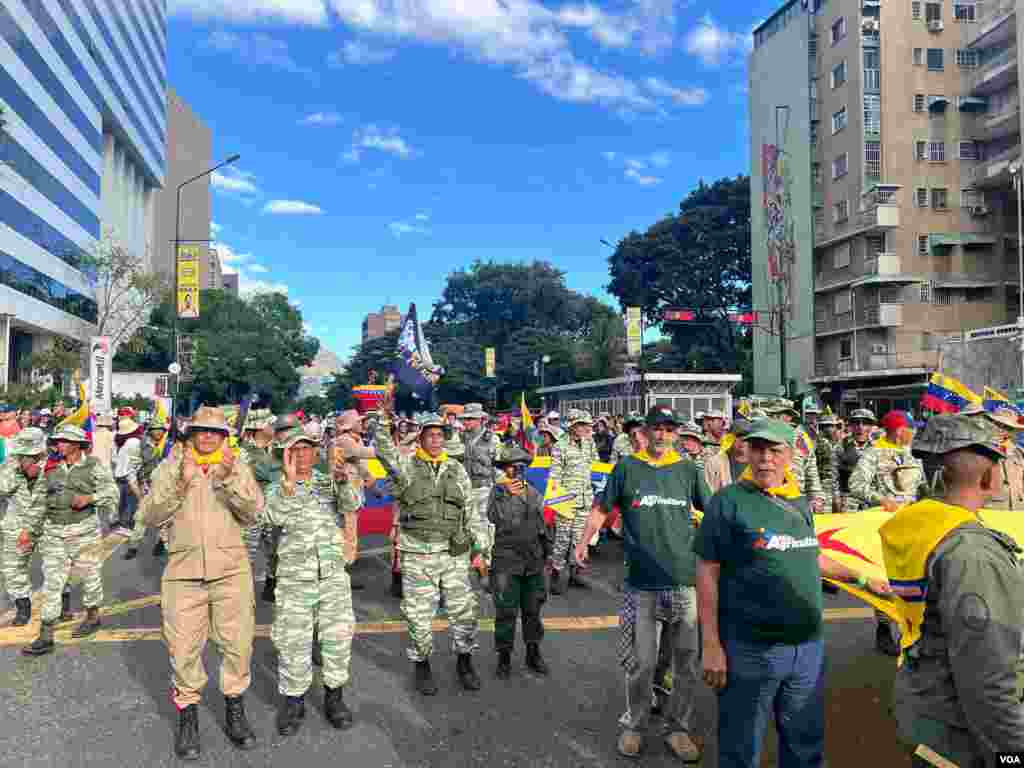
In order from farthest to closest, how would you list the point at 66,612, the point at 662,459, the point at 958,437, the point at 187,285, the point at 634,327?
1. the point at 634,327
2. the point at 187,285
3. the point at 66,612
4. the point at 662,459
5. the point at 958,437

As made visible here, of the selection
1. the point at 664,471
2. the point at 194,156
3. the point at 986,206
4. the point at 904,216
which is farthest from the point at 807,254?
the point at 194,156

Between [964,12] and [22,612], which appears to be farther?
[964,12]

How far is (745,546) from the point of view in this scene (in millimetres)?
3223

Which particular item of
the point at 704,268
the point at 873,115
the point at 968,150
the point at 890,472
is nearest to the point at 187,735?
→ the point at 890,472

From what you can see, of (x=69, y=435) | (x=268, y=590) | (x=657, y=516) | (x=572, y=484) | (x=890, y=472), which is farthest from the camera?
(x=572, y=484)

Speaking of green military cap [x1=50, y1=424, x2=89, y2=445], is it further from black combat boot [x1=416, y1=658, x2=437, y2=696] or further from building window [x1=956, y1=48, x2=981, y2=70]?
building window [x1=956, y1=48, x2=981, y2=70]

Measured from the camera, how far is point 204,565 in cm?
461

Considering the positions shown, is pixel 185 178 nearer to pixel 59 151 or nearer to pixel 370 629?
pixel 59 151

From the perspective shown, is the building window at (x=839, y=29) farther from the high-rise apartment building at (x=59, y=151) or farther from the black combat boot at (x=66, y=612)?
the black combat boot at (x=66, y=612)

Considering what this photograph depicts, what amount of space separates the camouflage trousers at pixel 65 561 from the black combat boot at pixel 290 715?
290cm

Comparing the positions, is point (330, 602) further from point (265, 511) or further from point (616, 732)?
point (616, 732)

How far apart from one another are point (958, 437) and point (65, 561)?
7017 mm

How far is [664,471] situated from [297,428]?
2.56 m

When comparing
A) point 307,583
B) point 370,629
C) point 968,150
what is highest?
point 968,150
